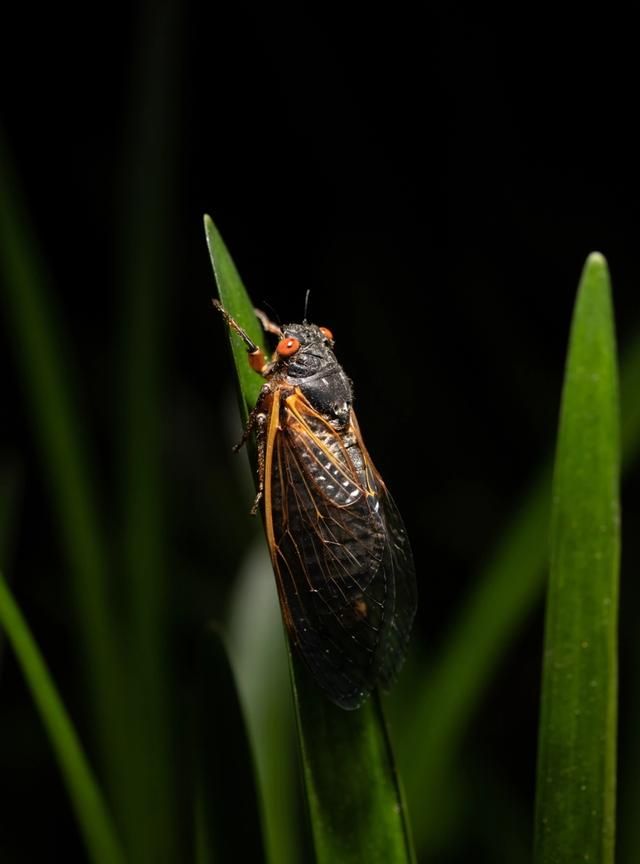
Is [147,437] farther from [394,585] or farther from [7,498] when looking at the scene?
[394,585]

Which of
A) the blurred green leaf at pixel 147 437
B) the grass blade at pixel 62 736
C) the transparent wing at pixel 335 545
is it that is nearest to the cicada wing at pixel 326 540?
the transparent wing at pixel 335 545

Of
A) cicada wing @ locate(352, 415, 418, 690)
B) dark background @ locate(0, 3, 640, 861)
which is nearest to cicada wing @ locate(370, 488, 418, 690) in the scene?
cicada wing @ locate(352, 415, 418, 690)

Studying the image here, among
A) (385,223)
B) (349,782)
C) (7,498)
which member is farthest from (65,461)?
(385,223)

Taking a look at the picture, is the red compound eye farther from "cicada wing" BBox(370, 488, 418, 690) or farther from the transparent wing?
"cicada wing" BBox(370, 488, 418, 690)

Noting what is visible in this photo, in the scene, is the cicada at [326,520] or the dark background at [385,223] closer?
the cicada at [326,520]

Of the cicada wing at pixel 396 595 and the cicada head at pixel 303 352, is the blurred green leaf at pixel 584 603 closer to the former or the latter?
the cicada wing at pixel 396 595

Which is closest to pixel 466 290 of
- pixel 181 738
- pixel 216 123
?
pixel 216 123

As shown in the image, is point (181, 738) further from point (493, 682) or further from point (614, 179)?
point (614, 179)
